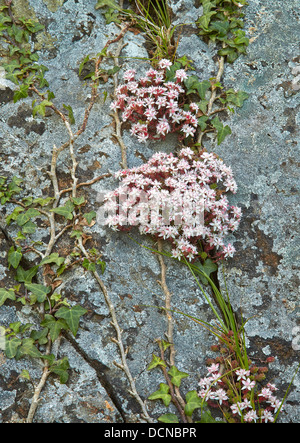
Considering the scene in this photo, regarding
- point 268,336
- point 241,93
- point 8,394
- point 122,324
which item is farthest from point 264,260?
point 8,394

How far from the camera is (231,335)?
315 cm

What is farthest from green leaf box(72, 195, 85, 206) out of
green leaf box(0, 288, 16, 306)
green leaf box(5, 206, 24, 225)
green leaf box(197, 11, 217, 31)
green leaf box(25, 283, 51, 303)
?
green leaf box(197, 11, 217, 31)

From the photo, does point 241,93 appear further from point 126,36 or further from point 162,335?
point 162,335

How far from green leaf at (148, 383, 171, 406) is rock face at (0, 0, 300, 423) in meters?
0.06

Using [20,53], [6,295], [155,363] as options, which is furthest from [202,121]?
[6,295]

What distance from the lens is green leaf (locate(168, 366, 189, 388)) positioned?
2.91 meters

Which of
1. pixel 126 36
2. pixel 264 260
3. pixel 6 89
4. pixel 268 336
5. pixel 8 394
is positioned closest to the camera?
pixel 8 394

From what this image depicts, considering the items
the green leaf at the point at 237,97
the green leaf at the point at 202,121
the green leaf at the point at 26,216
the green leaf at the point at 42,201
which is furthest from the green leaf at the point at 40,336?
the green leaf at the point at 237,97

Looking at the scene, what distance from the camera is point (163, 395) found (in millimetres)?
2850

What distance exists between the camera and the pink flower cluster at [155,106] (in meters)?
3.82

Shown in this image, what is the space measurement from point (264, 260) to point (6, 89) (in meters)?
2.98

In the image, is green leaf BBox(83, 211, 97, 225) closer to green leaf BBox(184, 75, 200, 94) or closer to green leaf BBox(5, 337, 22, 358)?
green leaf BBox(5, 337, 22, 358)

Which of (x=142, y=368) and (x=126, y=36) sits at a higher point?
(x=126, y=36)
